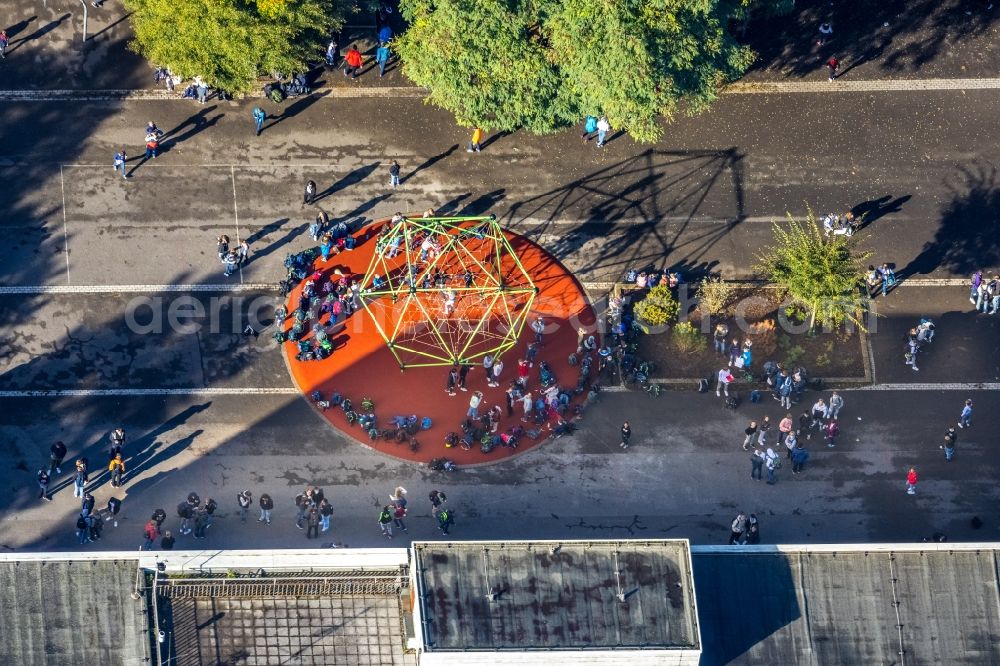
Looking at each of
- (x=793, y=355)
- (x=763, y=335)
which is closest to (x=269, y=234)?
(x=763, y=335)

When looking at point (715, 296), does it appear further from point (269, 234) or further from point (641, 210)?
point (269, 234)

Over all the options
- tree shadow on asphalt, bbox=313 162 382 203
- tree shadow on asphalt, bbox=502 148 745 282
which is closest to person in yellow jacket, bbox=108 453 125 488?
tree shadow on asphalt, bbox=313 162 382 203

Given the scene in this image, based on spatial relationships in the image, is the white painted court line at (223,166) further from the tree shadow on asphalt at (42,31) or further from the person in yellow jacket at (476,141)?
the tree shadow on asphalt at (42,31)

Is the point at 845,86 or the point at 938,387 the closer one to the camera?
the point at 938,387

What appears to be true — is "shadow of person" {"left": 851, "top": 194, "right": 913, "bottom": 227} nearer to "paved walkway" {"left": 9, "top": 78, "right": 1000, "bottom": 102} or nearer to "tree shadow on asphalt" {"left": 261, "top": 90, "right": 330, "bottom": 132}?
"paved walkway" {"left": 9, "top": 78, "right": 1000, "bottom": 102}

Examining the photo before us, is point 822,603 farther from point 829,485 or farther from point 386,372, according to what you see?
point 386,372

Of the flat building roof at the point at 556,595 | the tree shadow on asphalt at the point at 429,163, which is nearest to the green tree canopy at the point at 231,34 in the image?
the tree shadow on asphalt at the point at 429,163
